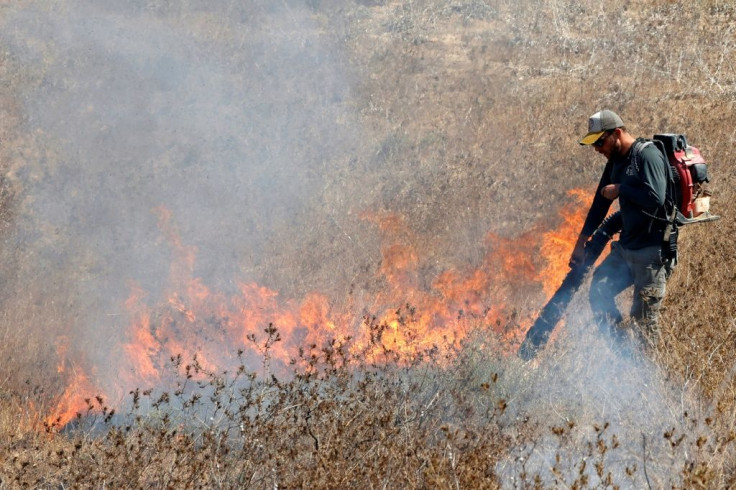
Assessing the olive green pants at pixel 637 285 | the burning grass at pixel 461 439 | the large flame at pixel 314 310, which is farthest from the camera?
the large flame at pixel 314 310

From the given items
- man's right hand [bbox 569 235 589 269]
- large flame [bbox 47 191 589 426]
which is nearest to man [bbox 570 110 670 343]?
man's right hand [bbox 569 235 589 269]

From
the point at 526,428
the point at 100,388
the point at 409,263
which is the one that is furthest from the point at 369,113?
the point at 526,428

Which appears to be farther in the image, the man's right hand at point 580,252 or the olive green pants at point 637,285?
the man's right hand at point 580,252

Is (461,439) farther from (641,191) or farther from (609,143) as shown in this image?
(609,143)

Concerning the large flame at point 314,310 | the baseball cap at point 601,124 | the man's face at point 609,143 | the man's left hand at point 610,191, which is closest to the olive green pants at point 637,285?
the man's left hand at point 610,191

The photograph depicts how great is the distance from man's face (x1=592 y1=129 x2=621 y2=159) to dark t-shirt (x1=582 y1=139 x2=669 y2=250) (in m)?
0.07

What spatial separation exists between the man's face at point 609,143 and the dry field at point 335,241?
123 cm

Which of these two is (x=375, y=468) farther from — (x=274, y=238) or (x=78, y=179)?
(x=78, y=179)

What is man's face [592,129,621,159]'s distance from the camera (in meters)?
4.89

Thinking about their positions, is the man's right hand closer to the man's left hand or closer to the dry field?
the dry field

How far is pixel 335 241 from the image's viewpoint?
898 centimetres

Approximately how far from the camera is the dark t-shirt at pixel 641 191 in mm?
4578

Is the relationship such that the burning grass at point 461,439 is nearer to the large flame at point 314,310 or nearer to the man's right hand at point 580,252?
the man's right hand at point 580,252

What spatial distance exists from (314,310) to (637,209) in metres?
4.41
